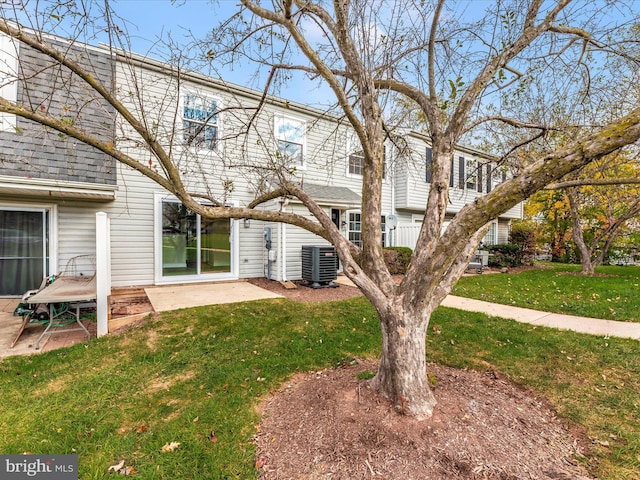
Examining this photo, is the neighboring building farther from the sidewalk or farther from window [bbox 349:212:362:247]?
the sidewalk

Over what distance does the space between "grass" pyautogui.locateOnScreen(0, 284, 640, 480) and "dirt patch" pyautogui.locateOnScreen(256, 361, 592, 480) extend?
0.20 m

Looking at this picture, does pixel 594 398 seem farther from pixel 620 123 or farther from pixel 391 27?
pixel 391 27

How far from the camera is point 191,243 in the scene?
850 cm

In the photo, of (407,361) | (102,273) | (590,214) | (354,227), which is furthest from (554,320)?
(590,214)

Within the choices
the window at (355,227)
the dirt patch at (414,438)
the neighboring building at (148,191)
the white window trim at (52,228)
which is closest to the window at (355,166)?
the neighboring building at (148,191)

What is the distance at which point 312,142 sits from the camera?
10484mm

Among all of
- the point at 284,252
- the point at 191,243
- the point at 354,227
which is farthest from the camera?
the point at 354,227

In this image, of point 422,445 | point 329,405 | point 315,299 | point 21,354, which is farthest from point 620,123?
point 21,354

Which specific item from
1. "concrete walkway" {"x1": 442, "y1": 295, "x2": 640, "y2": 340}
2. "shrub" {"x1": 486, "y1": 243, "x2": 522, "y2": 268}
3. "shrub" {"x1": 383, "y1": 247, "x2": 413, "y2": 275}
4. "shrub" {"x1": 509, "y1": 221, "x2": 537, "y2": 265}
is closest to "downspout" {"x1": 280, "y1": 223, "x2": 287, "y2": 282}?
"shrub" {"x1": 383, "y1": 247, "x2": 413, "y2": 275}

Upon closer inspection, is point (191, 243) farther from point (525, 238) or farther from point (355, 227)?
point (525, 238)

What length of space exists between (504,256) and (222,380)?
Result: 14003 millimetres

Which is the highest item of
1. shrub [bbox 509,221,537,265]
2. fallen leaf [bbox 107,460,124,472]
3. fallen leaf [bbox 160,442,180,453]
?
shrub [bbox 509,221,537,265]

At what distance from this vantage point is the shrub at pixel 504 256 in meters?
13.9

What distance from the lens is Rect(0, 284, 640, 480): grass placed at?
2469 mm
